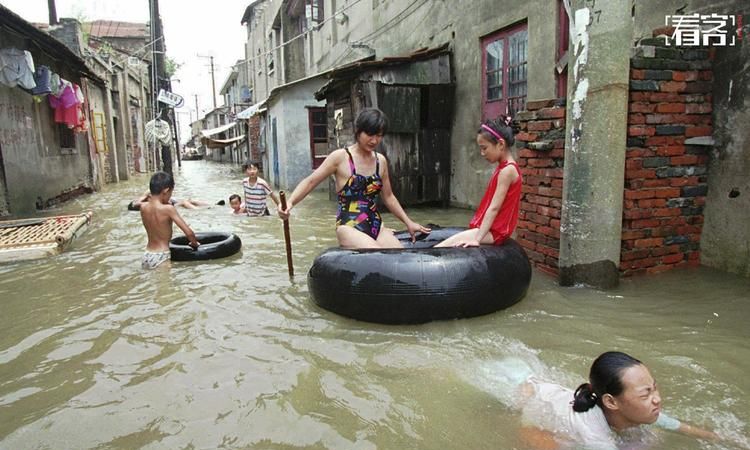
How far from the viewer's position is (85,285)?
5418 millimetres

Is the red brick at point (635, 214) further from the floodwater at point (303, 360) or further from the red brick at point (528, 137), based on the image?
the red brick at point (528, 137)

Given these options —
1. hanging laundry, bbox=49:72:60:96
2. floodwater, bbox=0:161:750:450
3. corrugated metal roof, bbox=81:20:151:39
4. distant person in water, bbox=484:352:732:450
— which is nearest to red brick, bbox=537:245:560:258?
floodwater, bbox=0:161:750:450

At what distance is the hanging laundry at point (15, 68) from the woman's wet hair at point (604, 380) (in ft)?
35.8

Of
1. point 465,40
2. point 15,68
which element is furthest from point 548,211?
point 15,68

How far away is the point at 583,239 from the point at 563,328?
3.53 ft

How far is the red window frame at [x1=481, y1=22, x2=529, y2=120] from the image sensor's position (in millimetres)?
8312

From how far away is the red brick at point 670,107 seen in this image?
4.65 meters

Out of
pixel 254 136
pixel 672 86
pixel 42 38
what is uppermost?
pixel 42 38

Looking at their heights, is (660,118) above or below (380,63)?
below

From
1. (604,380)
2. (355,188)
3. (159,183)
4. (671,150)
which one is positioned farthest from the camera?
(159,183)

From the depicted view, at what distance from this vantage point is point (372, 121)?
4.09m

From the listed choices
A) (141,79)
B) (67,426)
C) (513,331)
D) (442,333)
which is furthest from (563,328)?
(141,79)

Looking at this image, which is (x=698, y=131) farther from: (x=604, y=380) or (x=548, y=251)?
(x=604, y=380)

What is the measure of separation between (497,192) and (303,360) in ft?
6.74
